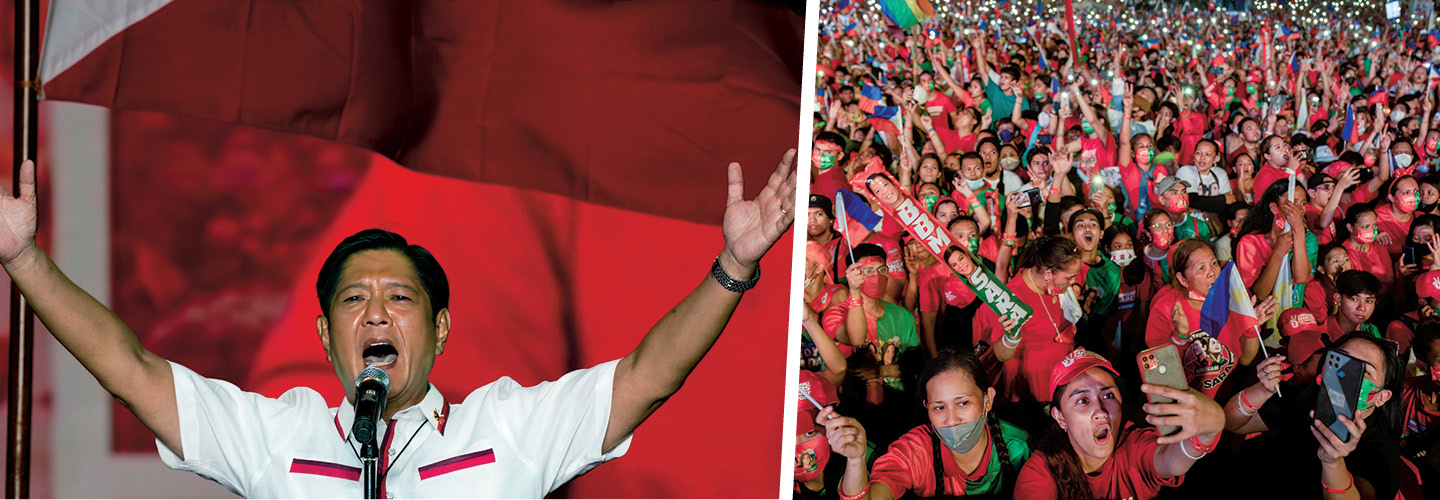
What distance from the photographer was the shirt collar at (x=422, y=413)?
2193mm

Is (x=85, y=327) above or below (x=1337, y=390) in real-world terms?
above

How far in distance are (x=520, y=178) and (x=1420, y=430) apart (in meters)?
2.57

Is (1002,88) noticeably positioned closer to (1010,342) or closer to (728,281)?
(1010,342)

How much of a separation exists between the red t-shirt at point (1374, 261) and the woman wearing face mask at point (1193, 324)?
407mm

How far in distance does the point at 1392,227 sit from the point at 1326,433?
61cm

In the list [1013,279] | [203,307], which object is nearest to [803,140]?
[1013,279]

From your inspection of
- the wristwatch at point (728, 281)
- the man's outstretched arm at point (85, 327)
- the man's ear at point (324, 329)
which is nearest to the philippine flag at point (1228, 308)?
the wristwatch at point (728, 281)

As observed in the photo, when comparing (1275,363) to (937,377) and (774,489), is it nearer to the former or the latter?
(937,377)

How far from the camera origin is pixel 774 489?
8.27 feet

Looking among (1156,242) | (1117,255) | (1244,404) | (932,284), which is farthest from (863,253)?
(1244,404)

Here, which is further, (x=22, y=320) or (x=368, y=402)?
(x=22, y=320)

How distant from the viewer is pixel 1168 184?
2.58 m

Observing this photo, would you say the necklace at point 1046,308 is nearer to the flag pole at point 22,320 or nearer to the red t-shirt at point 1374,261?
the red t-shirt at point 1374,261

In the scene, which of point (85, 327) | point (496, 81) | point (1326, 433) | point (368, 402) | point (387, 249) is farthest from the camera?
point (1326, 433)
